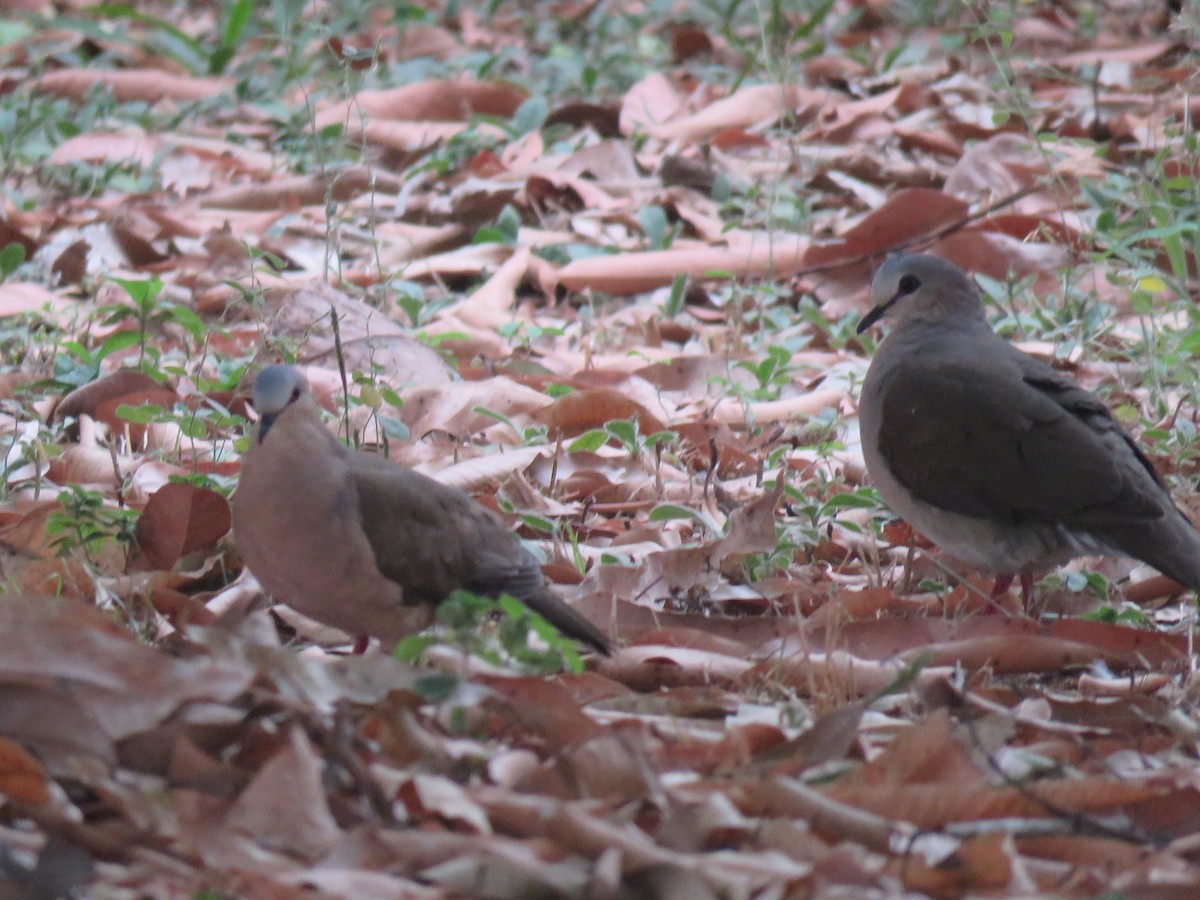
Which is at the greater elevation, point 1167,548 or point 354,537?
Answer: point 354,537

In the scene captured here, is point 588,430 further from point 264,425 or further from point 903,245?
point 903,245

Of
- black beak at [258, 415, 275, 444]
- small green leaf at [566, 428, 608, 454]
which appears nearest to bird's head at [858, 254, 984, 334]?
small green leaf at [566, 428, 608, 454]

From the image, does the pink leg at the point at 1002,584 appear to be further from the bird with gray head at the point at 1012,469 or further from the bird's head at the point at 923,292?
the bird's head at the point at 923,292

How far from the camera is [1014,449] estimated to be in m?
4.39

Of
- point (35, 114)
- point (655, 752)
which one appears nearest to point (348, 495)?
point (655, 752)

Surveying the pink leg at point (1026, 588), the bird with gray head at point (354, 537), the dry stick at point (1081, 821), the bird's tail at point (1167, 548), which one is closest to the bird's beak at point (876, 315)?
the pink leg at point (1026, 588)

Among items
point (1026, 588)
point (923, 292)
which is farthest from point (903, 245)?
point (1026, 588)

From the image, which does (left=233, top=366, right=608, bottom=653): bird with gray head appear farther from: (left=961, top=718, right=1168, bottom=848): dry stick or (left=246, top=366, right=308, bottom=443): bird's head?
(left=961, top=718, right=1168, bottom=848): dry stick

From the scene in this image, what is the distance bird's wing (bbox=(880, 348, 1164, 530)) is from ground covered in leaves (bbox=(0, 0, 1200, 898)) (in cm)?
23

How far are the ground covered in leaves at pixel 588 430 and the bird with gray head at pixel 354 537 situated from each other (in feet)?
0.64

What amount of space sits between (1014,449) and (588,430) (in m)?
1.31

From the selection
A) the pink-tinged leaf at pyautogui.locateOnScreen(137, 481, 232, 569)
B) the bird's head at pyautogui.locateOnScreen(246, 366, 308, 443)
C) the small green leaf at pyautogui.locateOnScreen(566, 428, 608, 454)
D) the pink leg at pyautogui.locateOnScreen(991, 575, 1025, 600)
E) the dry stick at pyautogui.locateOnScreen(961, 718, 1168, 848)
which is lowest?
the pink leg at pyautogui.locateOnScreen(991, 575, 1025, 600)

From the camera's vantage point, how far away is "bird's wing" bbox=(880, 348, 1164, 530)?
4270mm

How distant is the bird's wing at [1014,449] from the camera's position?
427cm
